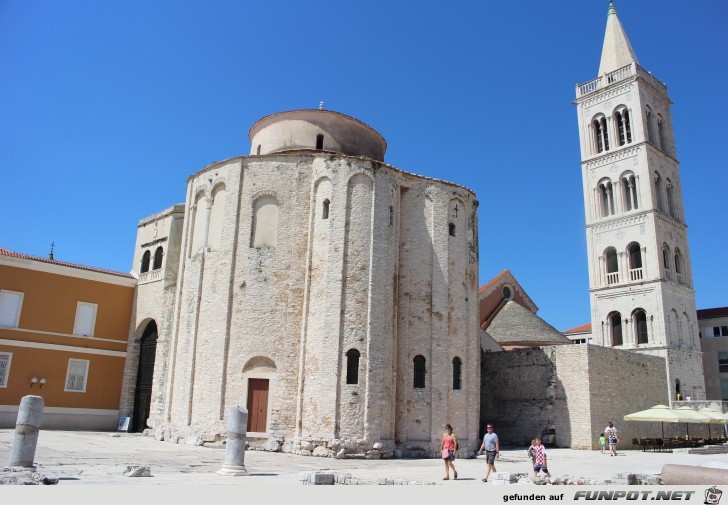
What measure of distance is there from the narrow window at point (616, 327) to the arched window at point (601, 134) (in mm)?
12161

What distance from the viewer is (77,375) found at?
27.6m

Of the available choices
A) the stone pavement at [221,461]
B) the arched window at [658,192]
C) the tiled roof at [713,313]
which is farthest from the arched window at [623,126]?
the stone pavement at [221,461]

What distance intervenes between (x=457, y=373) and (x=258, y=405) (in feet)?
25.1

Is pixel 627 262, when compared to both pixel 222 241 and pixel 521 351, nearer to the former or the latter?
pixel 521 351

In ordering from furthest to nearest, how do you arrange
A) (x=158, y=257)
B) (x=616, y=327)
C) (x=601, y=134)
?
(x=601, y=134) → (x=616, y=327) → (x=158, y=257)

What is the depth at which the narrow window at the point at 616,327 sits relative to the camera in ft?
126

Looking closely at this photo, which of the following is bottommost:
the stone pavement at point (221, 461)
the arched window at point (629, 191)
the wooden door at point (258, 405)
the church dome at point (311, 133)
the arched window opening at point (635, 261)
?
the stone pavement at point (221, 461)

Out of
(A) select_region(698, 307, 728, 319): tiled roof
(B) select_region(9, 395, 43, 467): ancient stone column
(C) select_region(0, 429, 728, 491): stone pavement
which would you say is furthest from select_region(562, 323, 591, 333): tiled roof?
(B) select_region(9, 395, 43, 467): ancient stone column

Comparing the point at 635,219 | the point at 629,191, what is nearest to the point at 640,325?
the point at 635,219

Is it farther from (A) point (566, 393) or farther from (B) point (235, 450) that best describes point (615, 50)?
(B) point (235, 450)

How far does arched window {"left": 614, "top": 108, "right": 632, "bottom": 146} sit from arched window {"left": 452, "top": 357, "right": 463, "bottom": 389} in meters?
26.1

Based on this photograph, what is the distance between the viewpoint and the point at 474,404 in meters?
23.0

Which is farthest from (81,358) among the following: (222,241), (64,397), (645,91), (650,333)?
(645,91)

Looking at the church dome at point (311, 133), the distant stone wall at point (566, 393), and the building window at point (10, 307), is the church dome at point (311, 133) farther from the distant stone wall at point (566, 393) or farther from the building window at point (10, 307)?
the building window at point (10, 307)
